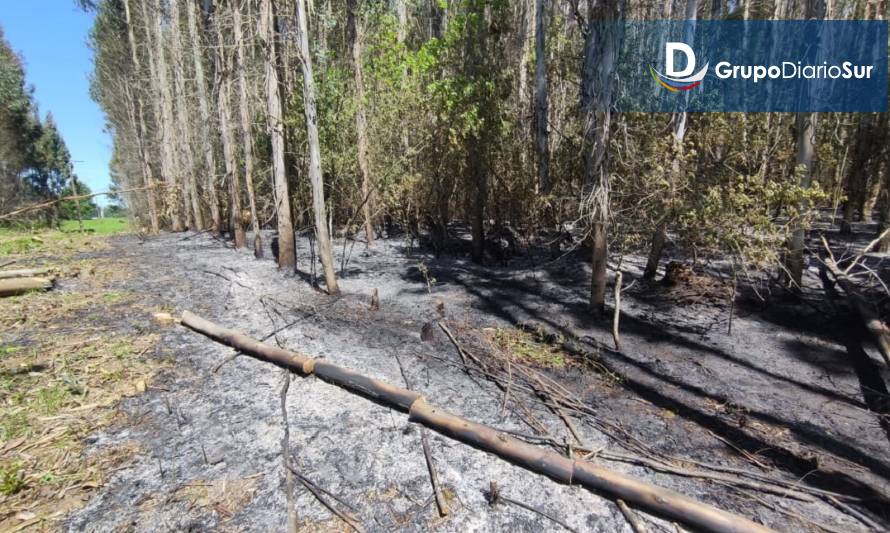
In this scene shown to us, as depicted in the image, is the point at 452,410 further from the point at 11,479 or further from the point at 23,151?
the point at 23,151

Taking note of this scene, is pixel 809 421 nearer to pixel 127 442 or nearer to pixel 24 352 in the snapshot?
pixel 127 442

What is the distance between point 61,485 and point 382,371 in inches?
115

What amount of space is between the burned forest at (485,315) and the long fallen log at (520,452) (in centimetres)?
3

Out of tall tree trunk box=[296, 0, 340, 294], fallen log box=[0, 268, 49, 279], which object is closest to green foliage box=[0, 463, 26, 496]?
tall tree trunk box=[296, 0, 340, 294]

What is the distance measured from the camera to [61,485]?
3.11 meters

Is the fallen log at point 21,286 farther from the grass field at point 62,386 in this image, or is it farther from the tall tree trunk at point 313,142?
the tall tree trunk at point 313,142

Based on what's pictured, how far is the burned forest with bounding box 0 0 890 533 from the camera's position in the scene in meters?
3.30

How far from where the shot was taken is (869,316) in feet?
18.0

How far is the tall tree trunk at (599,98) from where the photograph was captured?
6.20 meters

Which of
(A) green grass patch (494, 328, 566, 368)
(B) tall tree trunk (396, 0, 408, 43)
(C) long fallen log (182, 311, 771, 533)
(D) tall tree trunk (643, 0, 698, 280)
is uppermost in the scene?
(B) tall tree trunk (396, 0, 408, 43)

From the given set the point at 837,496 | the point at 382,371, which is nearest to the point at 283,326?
the point at 382,371

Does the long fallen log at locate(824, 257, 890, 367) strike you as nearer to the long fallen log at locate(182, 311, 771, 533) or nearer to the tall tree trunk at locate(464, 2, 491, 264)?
the long fallen log at locate(182, 311, 771, 533)

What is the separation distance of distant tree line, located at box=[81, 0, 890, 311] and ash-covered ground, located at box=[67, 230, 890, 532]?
1.28 meters

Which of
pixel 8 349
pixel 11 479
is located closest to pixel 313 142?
pixel 8 349
